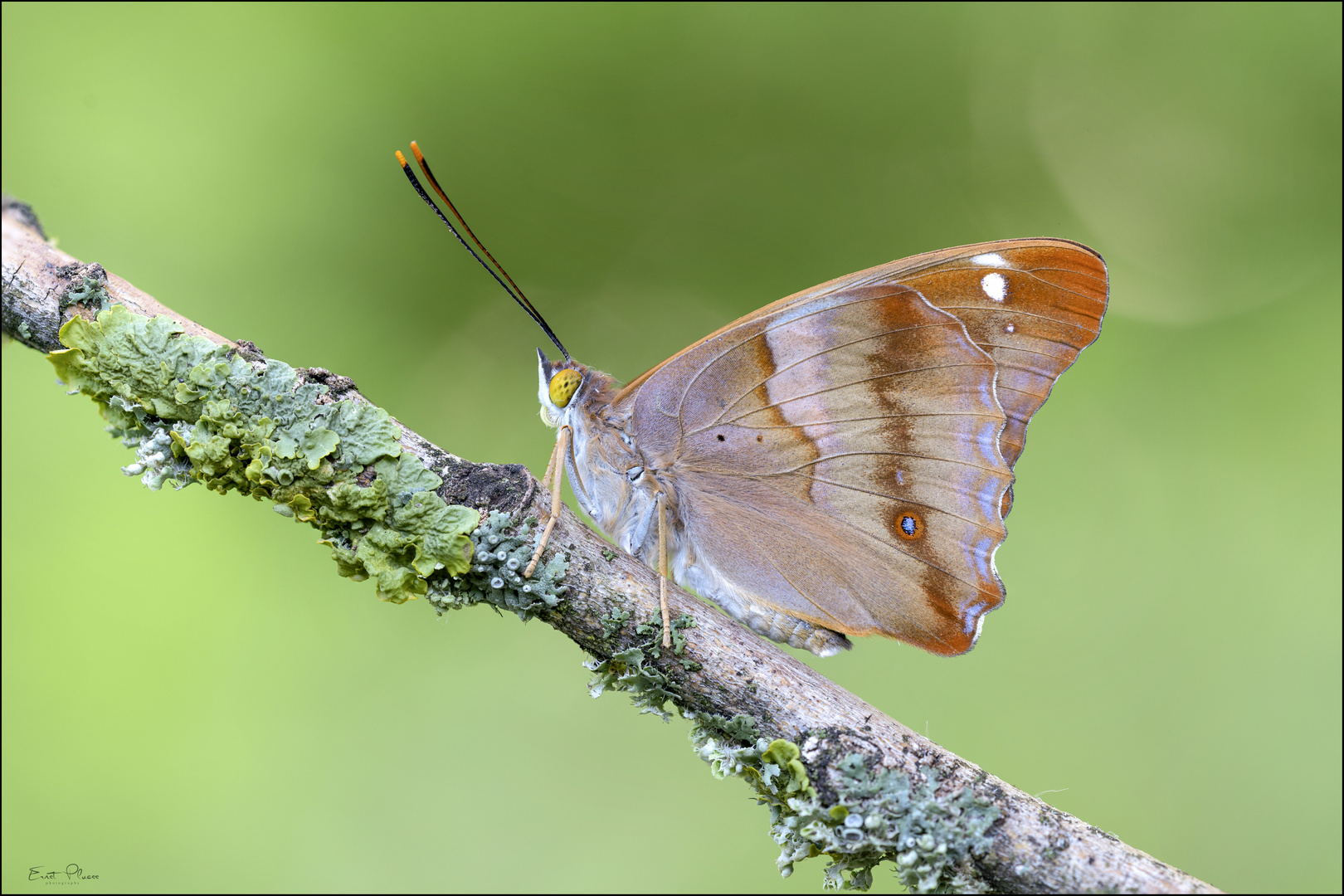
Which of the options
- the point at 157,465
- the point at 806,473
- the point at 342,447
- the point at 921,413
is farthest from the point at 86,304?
the point at 921,413

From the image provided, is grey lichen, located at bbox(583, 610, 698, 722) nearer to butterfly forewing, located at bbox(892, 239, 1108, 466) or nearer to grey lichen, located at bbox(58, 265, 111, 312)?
butterfly forewing, located at bbox(892, 239, 1108, 466)


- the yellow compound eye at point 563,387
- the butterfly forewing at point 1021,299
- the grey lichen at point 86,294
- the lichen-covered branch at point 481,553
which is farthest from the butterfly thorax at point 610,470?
the grey lichen at point 86,294

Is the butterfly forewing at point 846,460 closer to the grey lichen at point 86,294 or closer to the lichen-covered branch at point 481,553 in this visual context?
the lichen-covered branch at point 481,553

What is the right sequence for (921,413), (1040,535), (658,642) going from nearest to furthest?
1. (658,642)
2. (921,413)
3. (1040,535)

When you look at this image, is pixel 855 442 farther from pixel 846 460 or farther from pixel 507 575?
pixel 507 575

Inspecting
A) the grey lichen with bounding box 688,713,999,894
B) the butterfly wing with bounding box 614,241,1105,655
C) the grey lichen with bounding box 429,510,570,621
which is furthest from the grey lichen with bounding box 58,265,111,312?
the grey lichen with bounding box 688,713,999,894

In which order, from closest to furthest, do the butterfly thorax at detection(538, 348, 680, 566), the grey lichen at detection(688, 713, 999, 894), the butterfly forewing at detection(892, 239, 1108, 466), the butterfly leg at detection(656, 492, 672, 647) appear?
the grey lichen at detection(688, 713, 999, 894) → the butterfly leg at detection(656, 492, 672, 647) → the butterfly forewing at detection(892, 239, 1108, 466) → the butterfly thorax at detection(538, 348, 680, 566)

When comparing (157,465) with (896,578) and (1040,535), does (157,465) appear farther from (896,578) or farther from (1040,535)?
(1040,535)

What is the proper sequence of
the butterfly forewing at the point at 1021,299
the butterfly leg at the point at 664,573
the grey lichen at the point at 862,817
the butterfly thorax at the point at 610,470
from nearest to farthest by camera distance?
1. the grey lichen at the point at 862,817
2. the butterfly leg at the point at 664,573
3. the butterfly forewing at the point at 1021,299
4. the butterfly thorax at the point at 610,470
